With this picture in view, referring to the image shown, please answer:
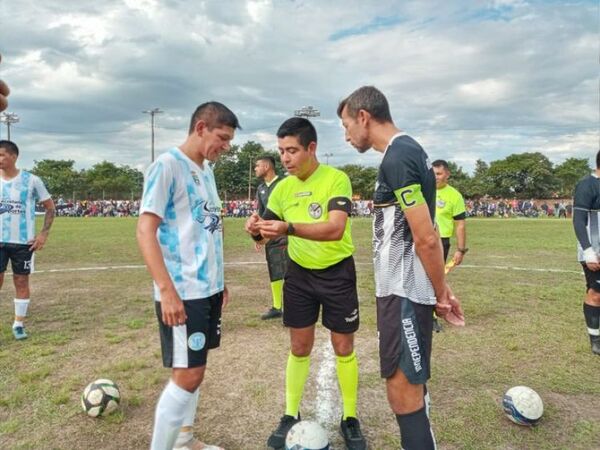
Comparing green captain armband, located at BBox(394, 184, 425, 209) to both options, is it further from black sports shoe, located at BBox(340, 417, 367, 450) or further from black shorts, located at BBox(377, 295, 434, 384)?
black sports shoe, located at BBox(340, 417, 367, 450)

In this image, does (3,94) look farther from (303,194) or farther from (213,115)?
(303,194)

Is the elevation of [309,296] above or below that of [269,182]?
below

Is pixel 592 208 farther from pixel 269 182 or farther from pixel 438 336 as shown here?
pixel 269 182

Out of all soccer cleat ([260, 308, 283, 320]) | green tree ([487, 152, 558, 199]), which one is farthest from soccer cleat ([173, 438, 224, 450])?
green tree ([487, 152, 558, 199])

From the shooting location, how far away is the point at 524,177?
100188mm

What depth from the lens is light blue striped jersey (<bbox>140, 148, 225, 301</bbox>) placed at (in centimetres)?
304

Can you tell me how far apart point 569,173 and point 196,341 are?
381 ft

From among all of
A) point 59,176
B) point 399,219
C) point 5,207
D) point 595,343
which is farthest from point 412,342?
point 59,176

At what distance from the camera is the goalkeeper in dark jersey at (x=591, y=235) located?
5832 mm

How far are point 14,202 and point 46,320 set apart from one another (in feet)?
6.88

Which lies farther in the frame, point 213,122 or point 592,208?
point 592,208

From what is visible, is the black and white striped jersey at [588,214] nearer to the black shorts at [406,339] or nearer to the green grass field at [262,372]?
the green grass field at [262,372]

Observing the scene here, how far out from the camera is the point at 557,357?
229 inches

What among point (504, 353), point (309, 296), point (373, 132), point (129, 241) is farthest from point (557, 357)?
point (129, 241)
